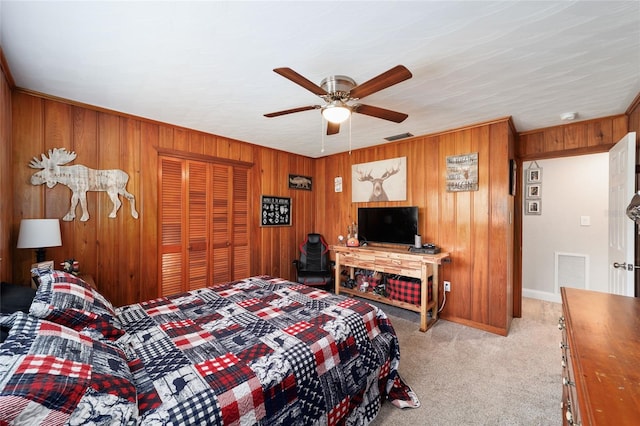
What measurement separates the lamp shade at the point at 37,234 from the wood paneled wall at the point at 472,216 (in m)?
3.89

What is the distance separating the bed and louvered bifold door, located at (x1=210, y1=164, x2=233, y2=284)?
159 cm

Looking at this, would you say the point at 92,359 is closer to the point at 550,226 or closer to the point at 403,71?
the point at 403,71

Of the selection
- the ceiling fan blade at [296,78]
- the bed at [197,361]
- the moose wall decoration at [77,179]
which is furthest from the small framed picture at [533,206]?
the moose wall decoration at [77,179]

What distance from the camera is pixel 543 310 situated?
383 centimetres

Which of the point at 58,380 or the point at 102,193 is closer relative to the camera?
the point at 58,380

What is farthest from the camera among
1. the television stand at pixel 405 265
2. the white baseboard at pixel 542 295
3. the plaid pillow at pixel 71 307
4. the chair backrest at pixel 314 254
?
the chair backrest at pixel 314 254

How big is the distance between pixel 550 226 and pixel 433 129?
271 centimetres

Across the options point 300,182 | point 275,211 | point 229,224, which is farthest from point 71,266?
point 300,182

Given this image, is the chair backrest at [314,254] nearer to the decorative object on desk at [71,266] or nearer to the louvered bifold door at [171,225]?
the louvered bifold door at [171,225]

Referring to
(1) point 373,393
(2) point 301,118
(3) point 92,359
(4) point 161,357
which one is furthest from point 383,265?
(3) point 92,359

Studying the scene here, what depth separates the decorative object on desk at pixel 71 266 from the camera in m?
2.43

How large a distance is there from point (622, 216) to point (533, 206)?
2.23 m

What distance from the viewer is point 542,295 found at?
4297 mm

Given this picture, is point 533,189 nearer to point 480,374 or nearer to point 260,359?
point 480,374
